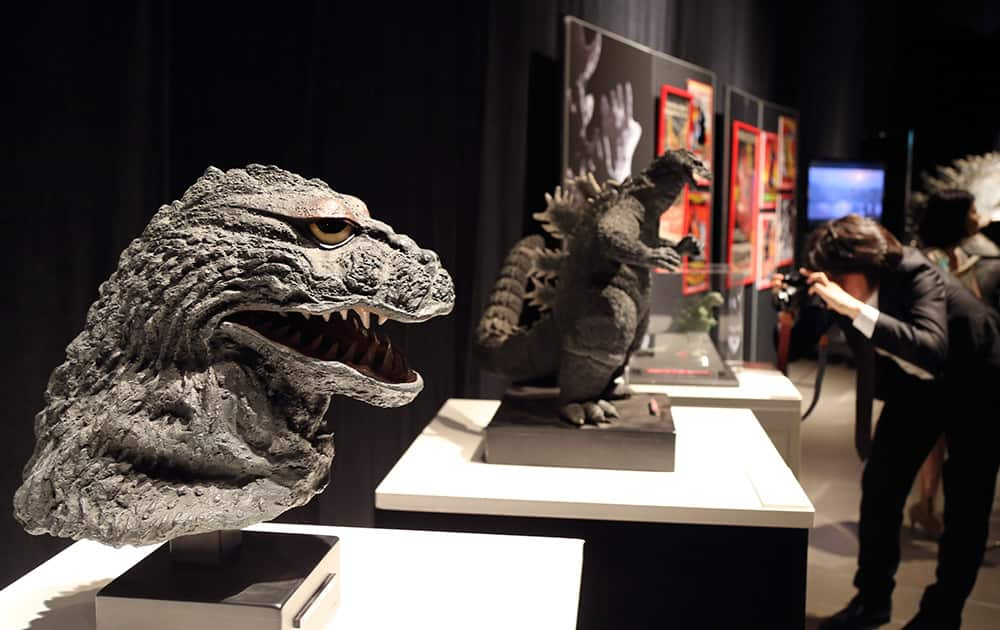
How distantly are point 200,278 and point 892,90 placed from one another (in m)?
6.94

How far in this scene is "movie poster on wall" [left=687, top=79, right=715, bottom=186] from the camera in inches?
193

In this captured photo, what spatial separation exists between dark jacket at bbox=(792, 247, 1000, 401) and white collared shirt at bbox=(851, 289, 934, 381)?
18mm

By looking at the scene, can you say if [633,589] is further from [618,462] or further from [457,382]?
[457,382]

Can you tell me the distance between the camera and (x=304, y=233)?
4.60ft

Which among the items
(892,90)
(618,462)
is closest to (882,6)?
(892,90)

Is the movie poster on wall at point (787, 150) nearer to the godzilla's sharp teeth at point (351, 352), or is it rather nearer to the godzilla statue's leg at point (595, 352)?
the godzilla statue's leg at point (595, 352)

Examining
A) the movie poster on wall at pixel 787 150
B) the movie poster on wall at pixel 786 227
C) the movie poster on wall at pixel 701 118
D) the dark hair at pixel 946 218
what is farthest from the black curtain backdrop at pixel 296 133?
the movie poster on wall at pixel 786 227

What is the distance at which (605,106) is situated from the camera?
3871mm

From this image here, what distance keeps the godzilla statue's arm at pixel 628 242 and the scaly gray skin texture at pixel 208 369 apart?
1.15 meters

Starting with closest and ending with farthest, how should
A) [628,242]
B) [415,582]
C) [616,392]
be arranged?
1. [415,582]
2. [628,242]
3. [616,392]

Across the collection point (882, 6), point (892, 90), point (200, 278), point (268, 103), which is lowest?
point (200, 278)

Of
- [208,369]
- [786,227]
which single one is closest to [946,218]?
[208,369]

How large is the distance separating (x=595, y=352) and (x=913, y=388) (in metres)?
1.26

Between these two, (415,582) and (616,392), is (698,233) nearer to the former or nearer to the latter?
(616,392)
